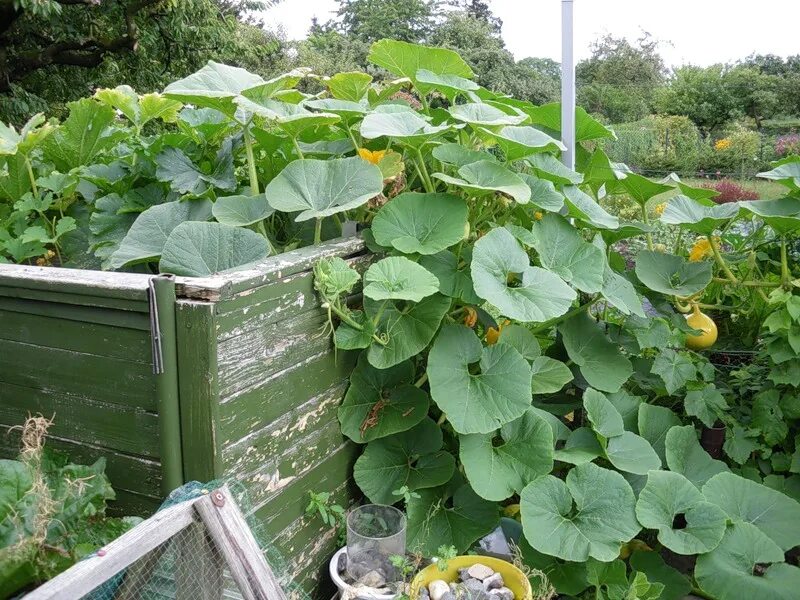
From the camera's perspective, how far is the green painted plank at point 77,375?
1.06 meters

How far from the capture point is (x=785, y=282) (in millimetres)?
1807

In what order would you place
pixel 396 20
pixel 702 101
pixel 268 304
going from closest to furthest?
1. pixel 268 304
2. pixel 702 101
3. pixel 396 20

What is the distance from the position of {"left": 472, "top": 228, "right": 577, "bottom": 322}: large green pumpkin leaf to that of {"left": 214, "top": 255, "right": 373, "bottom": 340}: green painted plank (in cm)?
32

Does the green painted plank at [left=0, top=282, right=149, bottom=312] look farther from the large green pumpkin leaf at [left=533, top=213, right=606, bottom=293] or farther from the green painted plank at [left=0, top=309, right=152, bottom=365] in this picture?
the large green pumpkin leaf at [left=533, top=213, right=606, bottom=293]

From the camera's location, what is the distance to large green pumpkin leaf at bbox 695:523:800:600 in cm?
135

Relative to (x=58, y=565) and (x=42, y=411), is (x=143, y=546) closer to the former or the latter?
(x=58, y=565)

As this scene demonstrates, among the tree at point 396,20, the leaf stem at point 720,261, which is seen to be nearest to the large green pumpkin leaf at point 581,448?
the leaf stem at point 720,261

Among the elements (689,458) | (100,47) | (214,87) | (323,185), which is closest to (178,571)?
(323,185)

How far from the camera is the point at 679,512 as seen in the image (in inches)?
56.1

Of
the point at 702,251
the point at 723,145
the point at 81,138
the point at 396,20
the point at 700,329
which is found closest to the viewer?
the point at 81,138

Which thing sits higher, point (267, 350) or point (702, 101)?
point (702, 101)

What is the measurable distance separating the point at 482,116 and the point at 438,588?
0.99 meters

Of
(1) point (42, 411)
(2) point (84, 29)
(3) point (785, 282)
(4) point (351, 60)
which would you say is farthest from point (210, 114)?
(4) point (351, 60)

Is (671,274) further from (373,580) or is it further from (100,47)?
(100,47)
